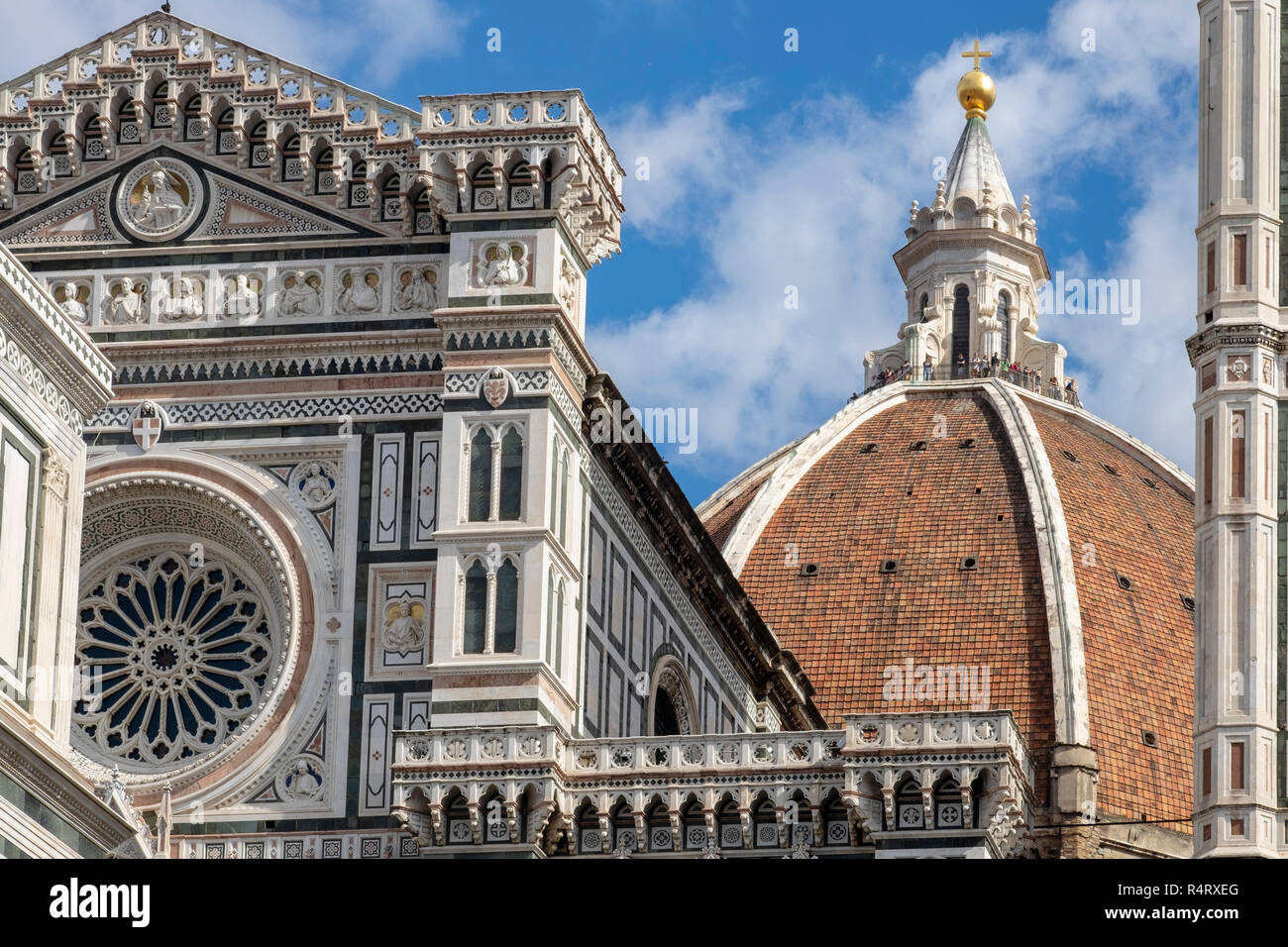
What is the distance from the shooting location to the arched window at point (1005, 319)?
8662 cm

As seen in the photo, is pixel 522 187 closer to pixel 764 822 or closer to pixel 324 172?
pixel 324 172

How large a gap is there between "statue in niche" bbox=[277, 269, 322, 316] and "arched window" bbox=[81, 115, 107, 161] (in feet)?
9.29

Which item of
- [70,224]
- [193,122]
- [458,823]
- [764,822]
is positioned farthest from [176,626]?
[764,822]

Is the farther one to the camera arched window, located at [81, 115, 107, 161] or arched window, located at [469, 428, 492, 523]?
arched window, located at [81, 115, 107, 161]

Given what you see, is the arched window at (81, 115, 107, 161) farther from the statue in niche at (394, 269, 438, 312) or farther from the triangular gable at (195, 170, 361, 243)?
the statue in niche at (394, 269, 438, 312)

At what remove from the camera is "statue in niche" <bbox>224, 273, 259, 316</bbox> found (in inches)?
1547

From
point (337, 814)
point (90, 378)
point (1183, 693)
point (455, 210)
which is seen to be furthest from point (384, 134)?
point (1183, 693)

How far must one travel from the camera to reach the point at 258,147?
40125mm

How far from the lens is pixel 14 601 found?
23.2 metres

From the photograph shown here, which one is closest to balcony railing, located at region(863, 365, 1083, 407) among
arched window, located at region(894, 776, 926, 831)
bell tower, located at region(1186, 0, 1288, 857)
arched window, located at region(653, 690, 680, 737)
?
arched window, located at region(653, 690, 680, 737)

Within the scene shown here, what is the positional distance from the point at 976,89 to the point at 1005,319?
6152mm

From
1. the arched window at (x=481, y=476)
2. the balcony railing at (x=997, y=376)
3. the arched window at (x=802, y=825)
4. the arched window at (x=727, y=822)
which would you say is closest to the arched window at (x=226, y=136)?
the arched window at (x=481, y=476)

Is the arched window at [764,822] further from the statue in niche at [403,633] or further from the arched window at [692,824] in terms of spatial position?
the statue in niche at [403,633]

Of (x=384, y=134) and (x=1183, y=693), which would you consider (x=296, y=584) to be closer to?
(x=384, y=134)
